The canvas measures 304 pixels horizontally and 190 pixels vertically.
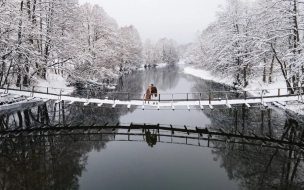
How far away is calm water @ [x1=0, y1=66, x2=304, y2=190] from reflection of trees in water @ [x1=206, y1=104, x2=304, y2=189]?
40mm

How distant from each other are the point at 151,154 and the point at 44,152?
6066 mm

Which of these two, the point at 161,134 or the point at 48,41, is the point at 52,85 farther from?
the point at 161,134

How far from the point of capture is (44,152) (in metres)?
13.8

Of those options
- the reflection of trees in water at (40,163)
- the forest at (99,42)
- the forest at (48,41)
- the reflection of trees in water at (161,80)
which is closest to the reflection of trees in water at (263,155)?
the forest at (99,42)

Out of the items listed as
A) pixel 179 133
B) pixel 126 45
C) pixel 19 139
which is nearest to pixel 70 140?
pixel 19 139

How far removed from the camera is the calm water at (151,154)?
1067 centimetres

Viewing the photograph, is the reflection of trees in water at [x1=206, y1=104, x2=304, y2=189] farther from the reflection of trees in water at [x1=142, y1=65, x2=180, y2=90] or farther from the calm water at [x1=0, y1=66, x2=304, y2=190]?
the reflection of trees in water at [x1=142, y1=65, x2=180, y2=90]

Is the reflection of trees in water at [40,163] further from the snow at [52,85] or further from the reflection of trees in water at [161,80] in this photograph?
the reflection of trees in water at [161,80]

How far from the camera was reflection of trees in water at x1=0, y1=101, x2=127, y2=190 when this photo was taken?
1063 cm

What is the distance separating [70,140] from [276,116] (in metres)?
16.8

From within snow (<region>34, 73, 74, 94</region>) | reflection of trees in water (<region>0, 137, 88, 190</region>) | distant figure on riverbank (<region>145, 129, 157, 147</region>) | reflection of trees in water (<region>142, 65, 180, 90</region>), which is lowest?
reflection of trees in water (<region>0, 137, 88, 190</region>)

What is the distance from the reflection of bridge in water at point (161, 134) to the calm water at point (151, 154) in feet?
0.21

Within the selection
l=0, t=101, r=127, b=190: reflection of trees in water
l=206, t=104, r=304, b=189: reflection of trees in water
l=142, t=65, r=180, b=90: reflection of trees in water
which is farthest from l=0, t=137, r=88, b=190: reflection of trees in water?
l=142, t=65, r=180, b=90: reflection of trees in water

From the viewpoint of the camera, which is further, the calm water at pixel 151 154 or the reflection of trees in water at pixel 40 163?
the calm water at pixel 151 154
